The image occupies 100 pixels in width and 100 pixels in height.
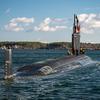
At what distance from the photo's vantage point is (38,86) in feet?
94.0

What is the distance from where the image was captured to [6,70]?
3503 cm

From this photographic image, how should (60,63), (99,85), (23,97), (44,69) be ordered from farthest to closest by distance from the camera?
1. (60,63)
2. (44,69)
3. (99,85)
4. (23,97)

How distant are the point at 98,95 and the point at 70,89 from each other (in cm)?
326

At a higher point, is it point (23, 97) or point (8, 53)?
point (8, 53)

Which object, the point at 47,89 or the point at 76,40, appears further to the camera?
the point at 76,40

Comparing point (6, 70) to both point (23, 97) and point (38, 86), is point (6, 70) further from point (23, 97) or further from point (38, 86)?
point (23, 97)

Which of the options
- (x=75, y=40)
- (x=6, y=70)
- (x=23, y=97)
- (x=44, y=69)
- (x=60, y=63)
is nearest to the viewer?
(x=23, y=97)

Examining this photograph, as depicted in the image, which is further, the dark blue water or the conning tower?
the conning tower

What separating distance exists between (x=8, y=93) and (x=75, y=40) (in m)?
40.0

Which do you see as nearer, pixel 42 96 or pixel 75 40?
pixel 42 96

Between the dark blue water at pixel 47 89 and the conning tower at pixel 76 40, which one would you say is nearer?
the dark blue water at pixel 47 89

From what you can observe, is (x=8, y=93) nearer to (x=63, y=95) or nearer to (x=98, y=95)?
(x=63, y=95)

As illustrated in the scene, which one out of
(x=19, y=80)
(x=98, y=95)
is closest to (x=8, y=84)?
(x=19, y=80)

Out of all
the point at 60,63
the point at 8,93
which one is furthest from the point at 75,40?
the point at 8,93
